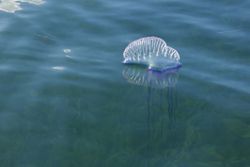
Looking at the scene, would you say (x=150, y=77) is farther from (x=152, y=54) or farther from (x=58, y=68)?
(x=58, y=68)

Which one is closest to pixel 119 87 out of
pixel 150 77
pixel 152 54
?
pixel 150 77

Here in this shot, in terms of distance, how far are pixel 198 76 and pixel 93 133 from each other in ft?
6.57

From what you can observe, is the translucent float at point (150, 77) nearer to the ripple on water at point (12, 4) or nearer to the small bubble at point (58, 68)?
the small bubble at point (58, 68)

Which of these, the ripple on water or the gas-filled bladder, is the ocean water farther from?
the gas-filled bladder

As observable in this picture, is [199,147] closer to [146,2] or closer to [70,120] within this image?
[70,120]

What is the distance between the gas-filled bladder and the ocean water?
14 centimetres

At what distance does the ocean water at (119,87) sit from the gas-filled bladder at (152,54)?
138mm

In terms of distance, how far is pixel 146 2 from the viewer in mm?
9188

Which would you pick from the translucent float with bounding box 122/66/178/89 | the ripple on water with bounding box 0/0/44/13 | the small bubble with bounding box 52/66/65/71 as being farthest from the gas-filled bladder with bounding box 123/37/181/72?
the ripple on water with bounding box 0/0/44/13

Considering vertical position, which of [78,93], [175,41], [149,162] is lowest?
[149,162]

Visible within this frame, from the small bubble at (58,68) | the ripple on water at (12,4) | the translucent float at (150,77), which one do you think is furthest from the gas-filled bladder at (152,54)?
the ripple on water at (12,4)

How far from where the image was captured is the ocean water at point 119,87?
615 centimetres

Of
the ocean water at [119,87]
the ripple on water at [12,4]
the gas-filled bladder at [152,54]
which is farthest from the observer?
the ripple on water at [12,4]

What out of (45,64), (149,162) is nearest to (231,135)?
(149,162)
